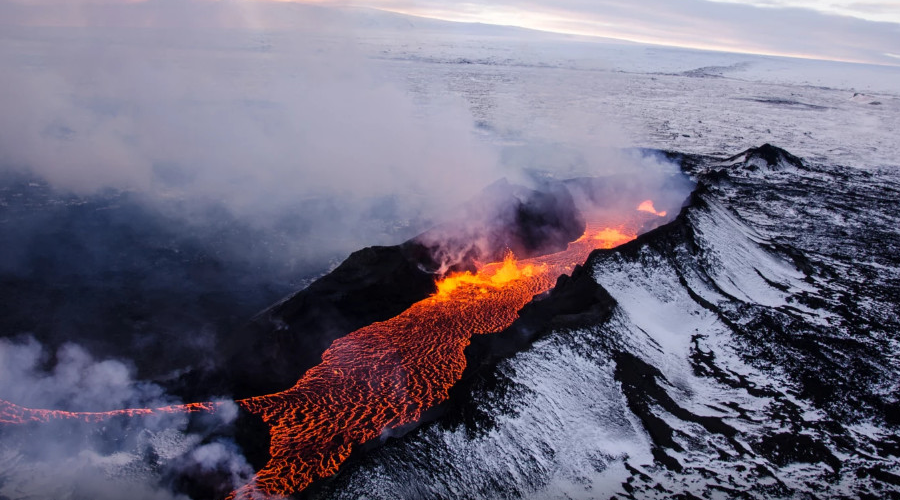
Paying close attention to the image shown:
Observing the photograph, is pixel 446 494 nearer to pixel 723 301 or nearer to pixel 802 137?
pixel 723 301

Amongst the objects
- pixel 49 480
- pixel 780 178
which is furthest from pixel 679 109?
pixel 49 480

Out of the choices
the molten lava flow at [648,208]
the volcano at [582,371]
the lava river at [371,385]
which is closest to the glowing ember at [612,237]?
the volcano at [582,371]

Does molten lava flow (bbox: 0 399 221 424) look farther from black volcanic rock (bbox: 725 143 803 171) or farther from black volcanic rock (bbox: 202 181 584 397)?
black volcanic rock (bbox: 725 143 803 171)

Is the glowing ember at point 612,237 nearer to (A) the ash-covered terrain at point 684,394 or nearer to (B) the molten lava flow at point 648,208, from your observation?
(B) the molten lava flow at point 648,208

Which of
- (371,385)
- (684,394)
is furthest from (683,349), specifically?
(371,385)

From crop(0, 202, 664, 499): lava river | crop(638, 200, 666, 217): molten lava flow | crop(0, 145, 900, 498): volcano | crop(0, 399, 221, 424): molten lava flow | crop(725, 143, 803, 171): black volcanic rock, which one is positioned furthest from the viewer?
crop(725, 143, 803, 171): black volcanic rock

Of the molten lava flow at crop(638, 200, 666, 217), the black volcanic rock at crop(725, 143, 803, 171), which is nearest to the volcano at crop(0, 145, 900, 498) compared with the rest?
the molten lava flow at crop(638, 200, 666, 217)
